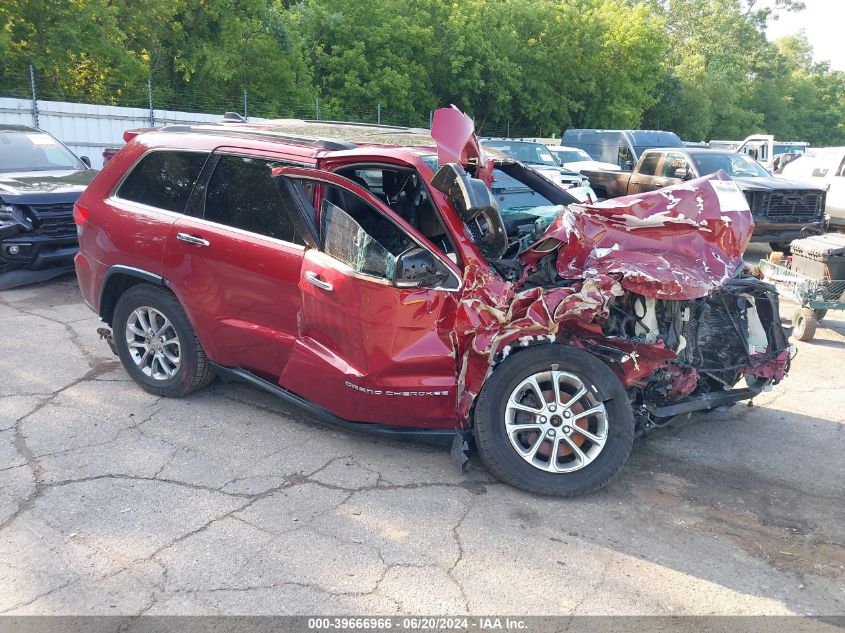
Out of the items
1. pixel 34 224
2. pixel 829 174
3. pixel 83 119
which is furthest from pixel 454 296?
pixel 83 119

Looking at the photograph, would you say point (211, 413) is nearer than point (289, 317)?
No

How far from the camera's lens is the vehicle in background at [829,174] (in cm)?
1346

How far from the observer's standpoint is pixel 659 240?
14.3 ft

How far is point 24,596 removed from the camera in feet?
→ 10.4

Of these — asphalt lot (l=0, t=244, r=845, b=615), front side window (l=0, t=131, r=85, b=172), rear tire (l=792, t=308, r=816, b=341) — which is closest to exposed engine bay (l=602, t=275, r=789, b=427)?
asphalt lot (l=0, t=244, r=845, b=615)

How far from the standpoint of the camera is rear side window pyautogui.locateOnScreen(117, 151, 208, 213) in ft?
16.8

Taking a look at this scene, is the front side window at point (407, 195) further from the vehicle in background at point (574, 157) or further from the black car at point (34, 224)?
the vehicle in background at point (574, 157)

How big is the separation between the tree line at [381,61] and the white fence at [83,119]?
0.95 metres

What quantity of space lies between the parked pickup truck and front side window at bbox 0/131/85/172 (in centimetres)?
943

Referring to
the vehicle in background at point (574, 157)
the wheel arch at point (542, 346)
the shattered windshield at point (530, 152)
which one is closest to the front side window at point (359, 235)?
the wheel arch at point (542, 346)

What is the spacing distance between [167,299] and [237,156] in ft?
3.71

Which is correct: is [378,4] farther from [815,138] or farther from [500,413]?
[815,138]

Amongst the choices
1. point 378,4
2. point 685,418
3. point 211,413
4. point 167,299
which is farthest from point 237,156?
point 378,4

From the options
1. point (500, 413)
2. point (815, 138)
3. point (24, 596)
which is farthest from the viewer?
point (815, 138)
